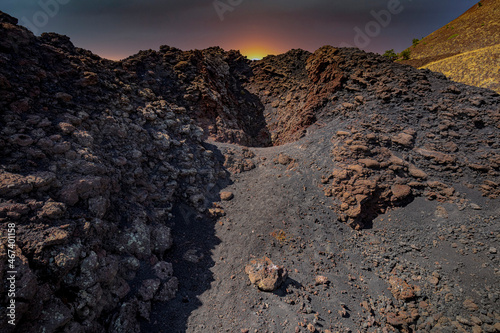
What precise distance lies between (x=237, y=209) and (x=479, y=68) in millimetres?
20475

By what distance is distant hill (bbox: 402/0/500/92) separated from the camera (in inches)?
561

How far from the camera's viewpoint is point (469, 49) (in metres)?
21.7

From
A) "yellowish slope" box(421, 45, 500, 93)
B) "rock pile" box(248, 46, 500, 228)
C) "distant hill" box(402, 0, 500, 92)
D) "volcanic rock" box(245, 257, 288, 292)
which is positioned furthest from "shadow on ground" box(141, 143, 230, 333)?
"distant hill" box(402, 0, 500, 92)

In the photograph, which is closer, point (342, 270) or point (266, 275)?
point (266, 275)

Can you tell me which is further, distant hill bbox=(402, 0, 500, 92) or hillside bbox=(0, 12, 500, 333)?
distant hill bbox=(402, 0, 500, 92)

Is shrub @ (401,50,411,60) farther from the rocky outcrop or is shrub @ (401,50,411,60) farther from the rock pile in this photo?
the rocky outcrop

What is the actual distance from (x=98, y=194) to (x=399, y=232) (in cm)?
1109

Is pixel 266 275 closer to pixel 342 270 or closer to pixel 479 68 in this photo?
pixel 342 270

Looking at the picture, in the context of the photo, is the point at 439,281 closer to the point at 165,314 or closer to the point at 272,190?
the point at 272,190

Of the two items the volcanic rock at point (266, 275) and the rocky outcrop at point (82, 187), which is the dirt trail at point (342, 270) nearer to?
the volcanic rock at point (266, 275)

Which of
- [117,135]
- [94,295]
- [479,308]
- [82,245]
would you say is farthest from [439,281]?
[117,135]

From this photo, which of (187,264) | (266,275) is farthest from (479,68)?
(187,264)

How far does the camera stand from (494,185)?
7527 mm

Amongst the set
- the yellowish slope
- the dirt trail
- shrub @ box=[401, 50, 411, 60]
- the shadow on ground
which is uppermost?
shrub @ box=[401, 50, 411, 60]
